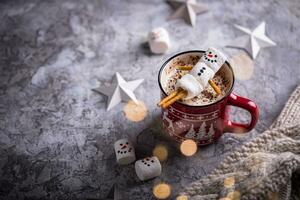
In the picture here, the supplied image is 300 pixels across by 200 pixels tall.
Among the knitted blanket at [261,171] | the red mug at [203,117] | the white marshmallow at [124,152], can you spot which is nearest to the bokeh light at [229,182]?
the knitted blanket at [261,171]

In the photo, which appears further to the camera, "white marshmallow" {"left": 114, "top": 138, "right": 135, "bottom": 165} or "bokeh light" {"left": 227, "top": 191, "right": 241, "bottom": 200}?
"white marshmallow" {"left": 114, "top": 138, "right": 135, "bottom": 165}

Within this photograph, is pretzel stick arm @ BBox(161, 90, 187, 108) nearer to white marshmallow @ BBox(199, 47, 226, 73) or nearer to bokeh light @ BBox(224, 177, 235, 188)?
white marshmallow @ BBox(199, 47, 226, 73)

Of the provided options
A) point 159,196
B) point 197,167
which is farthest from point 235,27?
point 159,196

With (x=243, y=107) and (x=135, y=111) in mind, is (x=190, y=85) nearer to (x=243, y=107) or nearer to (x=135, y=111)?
(x=243, y=107)

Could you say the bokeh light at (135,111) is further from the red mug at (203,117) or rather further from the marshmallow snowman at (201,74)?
the marshmallow snowman at (201,74)

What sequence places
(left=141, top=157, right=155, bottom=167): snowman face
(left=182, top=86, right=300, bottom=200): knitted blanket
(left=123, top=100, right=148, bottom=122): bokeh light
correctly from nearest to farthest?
(left=182, top=86, right=300, bottom=200): knitted blanket, (left=141, top=157, right=155, bottom=167): snowman face, (left=123, top=100, right=148, bottom=122): bokeh light

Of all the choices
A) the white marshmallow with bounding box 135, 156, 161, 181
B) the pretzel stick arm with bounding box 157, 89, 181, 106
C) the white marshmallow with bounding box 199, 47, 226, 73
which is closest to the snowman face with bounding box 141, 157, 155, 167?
the white marshmallow with bounding box 135, 156, 161, 181

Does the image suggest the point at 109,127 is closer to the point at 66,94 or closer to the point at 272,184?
the point at 66,94

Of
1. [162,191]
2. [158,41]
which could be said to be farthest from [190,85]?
[158,41]
